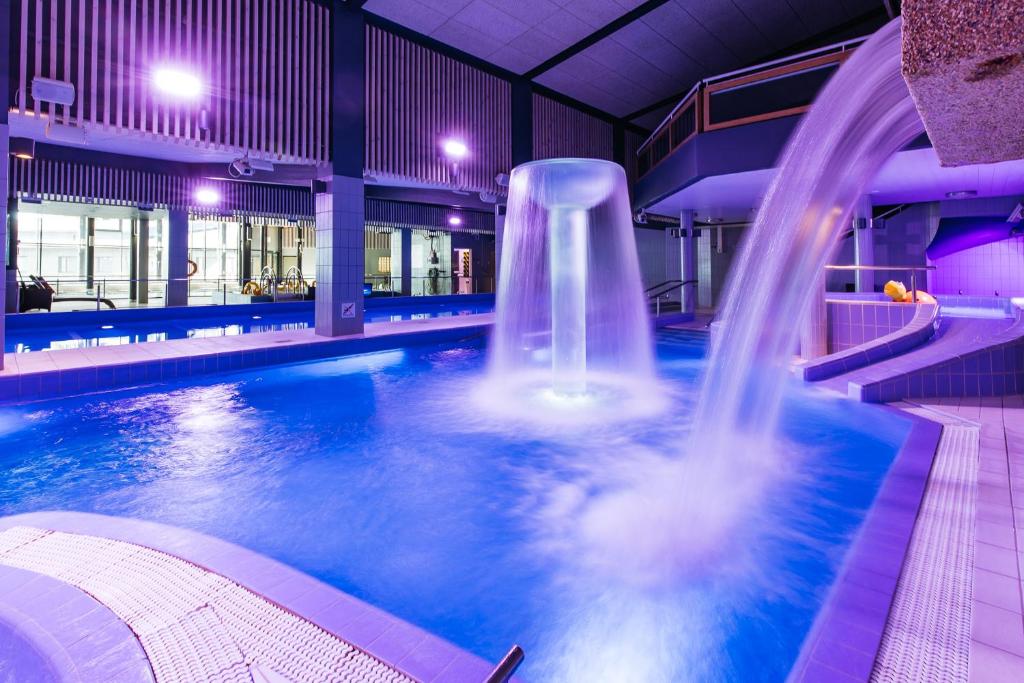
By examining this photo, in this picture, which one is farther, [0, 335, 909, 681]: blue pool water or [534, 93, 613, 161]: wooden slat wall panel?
[534, 93, 613, 161]: wooden slat wall panel

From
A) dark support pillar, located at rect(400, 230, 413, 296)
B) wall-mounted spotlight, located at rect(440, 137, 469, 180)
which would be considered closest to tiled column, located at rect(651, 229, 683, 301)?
dark support pillar, located at rect(400, 230, 413, 296)

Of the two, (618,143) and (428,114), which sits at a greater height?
(618,143)

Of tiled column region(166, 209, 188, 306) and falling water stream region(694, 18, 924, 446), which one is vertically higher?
tiled column region(166, 209, 188, 306)

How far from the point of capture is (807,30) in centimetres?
1073

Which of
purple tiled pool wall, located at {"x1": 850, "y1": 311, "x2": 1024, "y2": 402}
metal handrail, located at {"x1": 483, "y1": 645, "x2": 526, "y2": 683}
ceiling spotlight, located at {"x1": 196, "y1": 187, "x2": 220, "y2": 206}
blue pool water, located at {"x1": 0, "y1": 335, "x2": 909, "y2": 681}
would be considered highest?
ceiling spotlight, located at {"x1": 196, "y1": 187, "x2": 220, "y2": 206}

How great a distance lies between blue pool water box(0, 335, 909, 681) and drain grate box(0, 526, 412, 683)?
50 centimetres

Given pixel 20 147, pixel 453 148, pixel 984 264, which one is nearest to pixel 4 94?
pixel 20 147

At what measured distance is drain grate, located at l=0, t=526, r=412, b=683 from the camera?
1492 mm

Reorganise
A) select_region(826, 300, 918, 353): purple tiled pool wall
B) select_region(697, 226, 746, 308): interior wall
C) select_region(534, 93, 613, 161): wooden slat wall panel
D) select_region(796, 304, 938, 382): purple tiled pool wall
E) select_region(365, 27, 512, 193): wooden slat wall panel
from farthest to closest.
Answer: select_region(697, 226, 746, 308): interior wall → select_region(534, 93, 613, 161): wooden slat wall panel → select_region(365, 27, 512, 193): wooden slat wall panel → select_region(826, 300, 918, 353): purple tiled pool wall → select_region(796, 304, 938, 382): purple tiled pool wall

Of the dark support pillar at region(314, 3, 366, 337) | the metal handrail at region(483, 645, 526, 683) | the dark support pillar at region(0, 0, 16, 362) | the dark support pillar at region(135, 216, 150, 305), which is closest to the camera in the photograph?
the metal handrail at region(483, 645, 526, 683)

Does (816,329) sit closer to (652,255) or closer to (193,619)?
(193,619)

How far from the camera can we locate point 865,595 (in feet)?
6.08

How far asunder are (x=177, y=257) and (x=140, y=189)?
2.25 meters

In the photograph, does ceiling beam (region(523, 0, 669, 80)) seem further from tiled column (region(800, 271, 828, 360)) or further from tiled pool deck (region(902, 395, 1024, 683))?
tiled pool deck (region(902, 395, 1024, 683))
